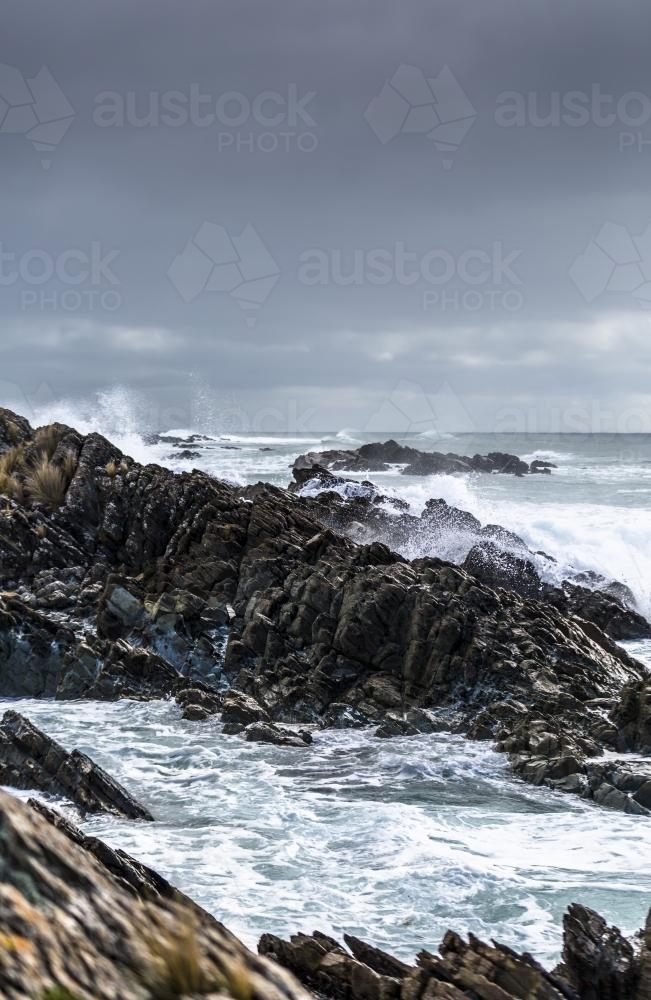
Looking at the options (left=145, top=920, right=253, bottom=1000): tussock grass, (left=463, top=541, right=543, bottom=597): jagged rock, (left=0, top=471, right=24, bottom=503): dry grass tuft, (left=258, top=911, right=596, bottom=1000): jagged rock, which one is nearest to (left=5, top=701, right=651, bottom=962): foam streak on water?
(left=258, top=911, right=596, bottom=1000): jagged rock

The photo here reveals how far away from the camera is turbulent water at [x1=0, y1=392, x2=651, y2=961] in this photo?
785 centimetres

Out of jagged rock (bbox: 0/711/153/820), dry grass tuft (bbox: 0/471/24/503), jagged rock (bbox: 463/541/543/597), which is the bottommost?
jagged rock (bbox: 0/711/153/820)

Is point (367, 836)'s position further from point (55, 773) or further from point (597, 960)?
point (597, 960)

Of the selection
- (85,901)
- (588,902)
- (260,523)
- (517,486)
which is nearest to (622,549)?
(260,523)

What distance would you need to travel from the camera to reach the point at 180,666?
1630cm

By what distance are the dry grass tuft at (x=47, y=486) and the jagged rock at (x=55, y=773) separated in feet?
37.2

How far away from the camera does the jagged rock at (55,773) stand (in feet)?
33.7

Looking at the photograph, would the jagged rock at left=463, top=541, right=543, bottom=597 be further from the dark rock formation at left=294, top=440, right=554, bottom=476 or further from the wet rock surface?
the dark rock formation at left=294, top=440, right=554, bottom=476

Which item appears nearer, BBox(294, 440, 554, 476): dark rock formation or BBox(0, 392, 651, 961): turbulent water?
BBox(0, 392, 651, 961): turbulent water

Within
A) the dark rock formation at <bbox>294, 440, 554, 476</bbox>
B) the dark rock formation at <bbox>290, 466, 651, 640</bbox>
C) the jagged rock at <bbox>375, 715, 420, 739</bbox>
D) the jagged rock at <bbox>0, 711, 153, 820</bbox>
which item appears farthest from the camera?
the dark rock formation at <bbox>294, 440, 554, 476</bbox>

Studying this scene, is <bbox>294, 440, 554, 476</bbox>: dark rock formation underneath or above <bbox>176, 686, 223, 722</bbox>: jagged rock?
above

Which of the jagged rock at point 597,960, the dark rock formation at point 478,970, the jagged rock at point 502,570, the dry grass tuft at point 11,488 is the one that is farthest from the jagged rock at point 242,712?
the dry grass tuft at point 11,488

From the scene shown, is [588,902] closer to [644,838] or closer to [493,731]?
Result: [644,838]

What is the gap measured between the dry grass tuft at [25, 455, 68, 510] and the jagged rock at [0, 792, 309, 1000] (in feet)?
62.2
